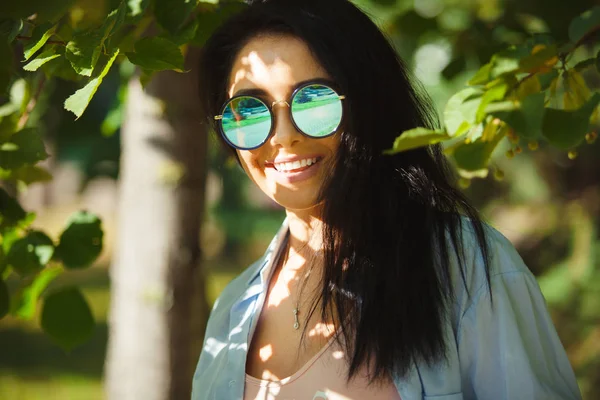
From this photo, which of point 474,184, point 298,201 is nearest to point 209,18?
point 298,201

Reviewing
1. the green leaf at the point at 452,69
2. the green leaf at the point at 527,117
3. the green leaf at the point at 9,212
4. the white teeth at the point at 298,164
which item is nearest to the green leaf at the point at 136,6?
the white teeth at the point at 298,164

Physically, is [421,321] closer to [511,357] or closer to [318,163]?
[511,357]

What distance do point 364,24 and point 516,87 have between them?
0.60 metres

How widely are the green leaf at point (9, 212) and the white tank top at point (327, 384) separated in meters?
0.72

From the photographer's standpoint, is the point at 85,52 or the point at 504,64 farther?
the point at 85,52

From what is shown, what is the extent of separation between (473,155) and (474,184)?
14.1 feet

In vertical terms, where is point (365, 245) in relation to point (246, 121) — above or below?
below

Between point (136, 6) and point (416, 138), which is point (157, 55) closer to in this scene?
point (136, 6)

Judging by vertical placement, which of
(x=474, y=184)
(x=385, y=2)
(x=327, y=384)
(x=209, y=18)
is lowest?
(x=327, y=384)

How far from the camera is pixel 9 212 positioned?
162 centimetres

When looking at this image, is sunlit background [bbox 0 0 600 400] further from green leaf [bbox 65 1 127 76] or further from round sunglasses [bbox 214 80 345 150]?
green leaf [bbox 65 1 127 76]

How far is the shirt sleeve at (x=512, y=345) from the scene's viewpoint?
1399 mm

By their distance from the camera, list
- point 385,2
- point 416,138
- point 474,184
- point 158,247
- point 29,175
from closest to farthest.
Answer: point 416,138 → point 29,175 → point 158,247 → point 385,2 → point 474,184

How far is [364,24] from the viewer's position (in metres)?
1.62
